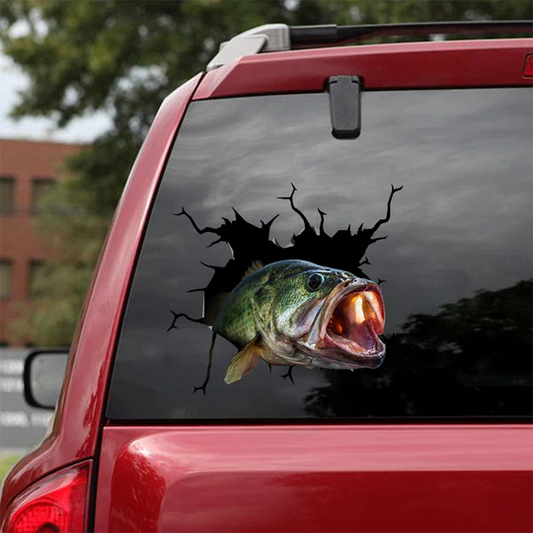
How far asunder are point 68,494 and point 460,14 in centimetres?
1371

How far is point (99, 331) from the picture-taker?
6.30ft

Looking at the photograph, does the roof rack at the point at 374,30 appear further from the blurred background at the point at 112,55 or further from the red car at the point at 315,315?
the blurred background at the point at 112,55

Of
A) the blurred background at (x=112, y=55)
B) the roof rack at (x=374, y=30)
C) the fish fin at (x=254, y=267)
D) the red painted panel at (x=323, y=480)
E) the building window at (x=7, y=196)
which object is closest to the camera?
the red painted panel at (x=323, y=480)

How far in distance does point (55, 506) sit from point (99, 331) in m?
0.33

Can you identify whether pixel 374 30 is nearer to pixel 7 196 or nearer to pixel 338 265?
pixel 338 265

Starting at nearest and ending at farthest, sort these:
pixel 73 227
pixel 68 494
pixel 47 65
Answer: pixel 68 494, pixel 47 65, pixel 73 227

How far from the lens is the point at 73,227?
40.7 metres

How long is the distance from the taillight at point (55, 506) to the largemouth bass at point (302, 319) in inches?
13.1

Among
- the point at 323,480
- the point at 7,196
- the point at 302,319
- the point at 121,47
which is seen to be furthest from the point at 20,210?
the point at 323,480

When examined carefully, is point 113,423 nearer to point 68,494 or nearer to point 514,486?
point 68,494

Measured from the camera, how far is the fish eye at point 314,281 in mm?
1892

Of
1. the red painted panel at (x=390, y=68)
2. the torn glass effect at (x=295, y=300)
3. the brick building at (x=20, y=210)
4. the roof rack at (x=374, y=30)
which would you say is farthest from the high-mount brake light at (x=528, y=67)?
the brick building at (x=20, y=210)

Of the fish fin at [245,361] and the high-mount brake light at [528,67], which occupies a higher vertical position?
the high-mount brake light at [528,67]

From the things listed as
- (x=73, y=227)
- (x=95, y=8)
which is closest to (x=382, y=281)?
(x=95, y=8)
